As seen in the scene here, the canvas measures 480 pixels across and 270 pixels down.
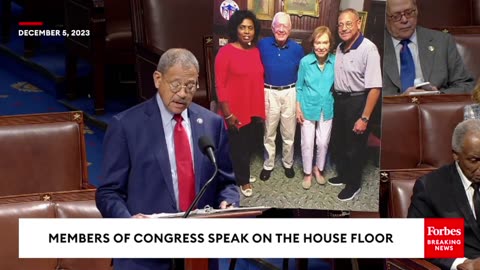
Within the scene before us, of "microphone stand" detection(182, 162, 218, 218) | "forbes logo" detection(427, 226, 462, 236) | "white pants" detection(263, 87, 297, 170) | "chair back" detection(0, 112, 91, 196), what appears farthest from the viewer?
"chair back" detection(0, 112, 91, 196)

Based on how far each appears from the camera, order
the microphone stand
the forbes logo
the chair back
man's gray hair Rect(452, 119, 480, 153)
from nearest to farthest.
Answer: the microphone stand < the forbes logo < man's gray hair Rect(452, 119, 480, 153) < the chair back

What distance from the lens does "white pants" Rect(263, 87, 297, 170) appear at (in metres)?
3.35

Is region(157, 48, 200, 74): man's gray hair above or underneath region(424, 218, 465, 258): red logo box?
above

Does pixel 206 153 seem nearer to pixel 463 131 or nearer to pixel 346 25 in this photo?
pixel 346 25

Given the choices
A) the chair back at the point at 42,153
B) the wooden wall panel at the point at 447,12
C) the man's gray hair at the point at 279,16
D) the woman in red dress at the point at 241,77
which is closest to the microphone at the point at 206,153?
the woman in red dress at the point at 241,77

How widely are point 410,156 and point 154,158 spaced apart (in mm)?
1766

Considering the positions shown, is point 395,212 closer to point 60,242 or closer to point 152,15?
point 60,242

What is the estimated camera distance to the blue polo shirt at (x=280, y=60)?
3.32 m

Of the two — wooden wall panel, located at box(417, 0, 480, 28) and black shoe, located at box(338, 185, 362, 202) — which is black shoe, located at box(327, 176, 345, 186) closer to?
black shoe, located at box(338, 185, 362, 202)

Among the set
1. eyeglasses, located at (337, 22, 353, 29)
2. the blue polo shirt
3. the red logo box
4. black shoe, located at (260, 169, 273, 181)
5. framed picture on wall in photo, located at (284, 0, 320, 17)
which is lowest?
the red logo box

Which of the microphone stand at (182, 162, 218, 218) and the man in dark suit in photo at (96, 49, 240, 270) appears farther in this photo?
the man in dark suit in photo at (96, 49, 240, 270)

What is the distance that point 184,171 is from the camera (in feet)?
10.8

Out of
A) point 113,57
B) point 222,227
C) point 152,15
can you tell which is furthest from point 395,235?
point 113,57

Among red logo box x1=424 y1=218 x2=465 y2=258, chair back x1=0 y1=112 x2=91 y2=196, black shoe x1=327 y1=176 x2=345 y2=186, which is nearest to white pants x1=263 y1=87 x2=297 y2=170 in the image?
black shoe x1=327 y1=176 x2=345 y2=186
